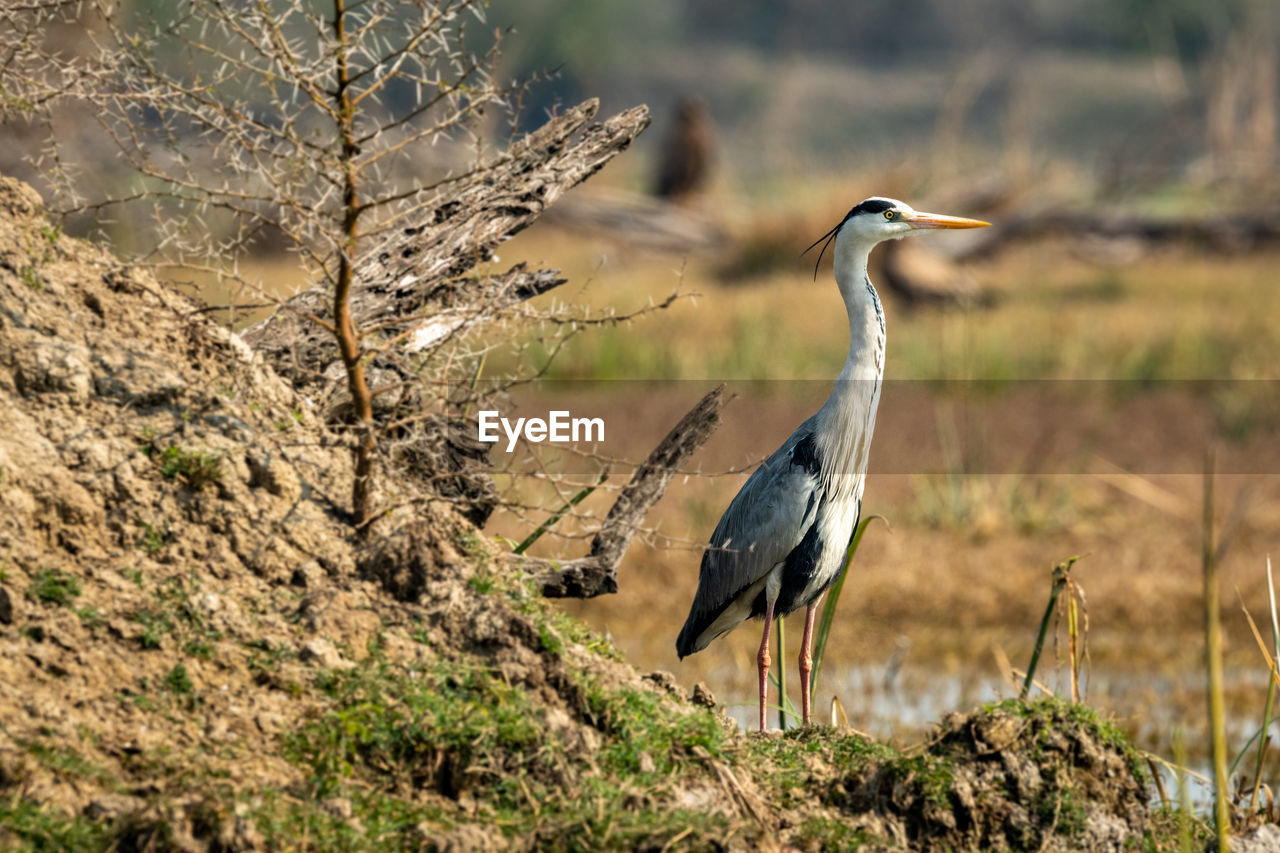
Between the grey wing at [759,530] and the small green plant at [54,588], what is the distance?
2.28 meters

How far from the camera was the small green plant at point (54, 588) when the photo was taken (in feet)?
10.6

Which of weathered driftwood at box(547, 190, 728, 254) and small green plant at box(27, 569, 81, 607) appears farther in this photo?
weathered driftwood at box(547, 190, 728, 254)

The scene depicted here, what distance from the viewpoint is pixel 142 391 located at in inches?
143

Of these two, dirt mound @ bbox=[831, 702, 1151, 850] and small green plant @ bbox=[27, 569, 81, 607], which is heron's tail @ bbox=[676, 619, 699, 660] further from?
small green plant @ bbox=[27, 569, 81, 607]

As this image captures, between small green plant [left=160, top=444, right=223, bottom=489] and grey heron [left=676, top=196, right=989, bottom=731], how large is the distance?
1870 millimetres

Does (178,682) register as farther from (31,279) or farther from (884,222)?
(884,222)

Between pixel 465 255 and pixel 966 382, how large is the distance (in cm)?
626

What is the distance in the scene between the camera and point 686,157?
2173 centimetres

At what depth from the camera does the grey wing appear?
5047mm

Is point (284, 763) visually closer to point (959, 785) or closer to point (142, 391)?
point (142, 391)

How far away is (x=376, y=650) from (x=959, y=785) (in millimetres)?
1470

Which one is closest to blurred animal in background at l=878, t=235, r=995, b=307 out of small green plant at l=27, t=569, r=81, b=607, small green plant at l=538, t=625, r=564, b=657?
small green plant at l=538, t=625, r=564, b=657

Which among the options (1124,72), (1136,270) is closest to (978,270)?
(1136,270)

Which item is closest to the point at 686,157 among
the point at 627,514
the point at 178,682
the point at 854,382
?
the point at 854,382
